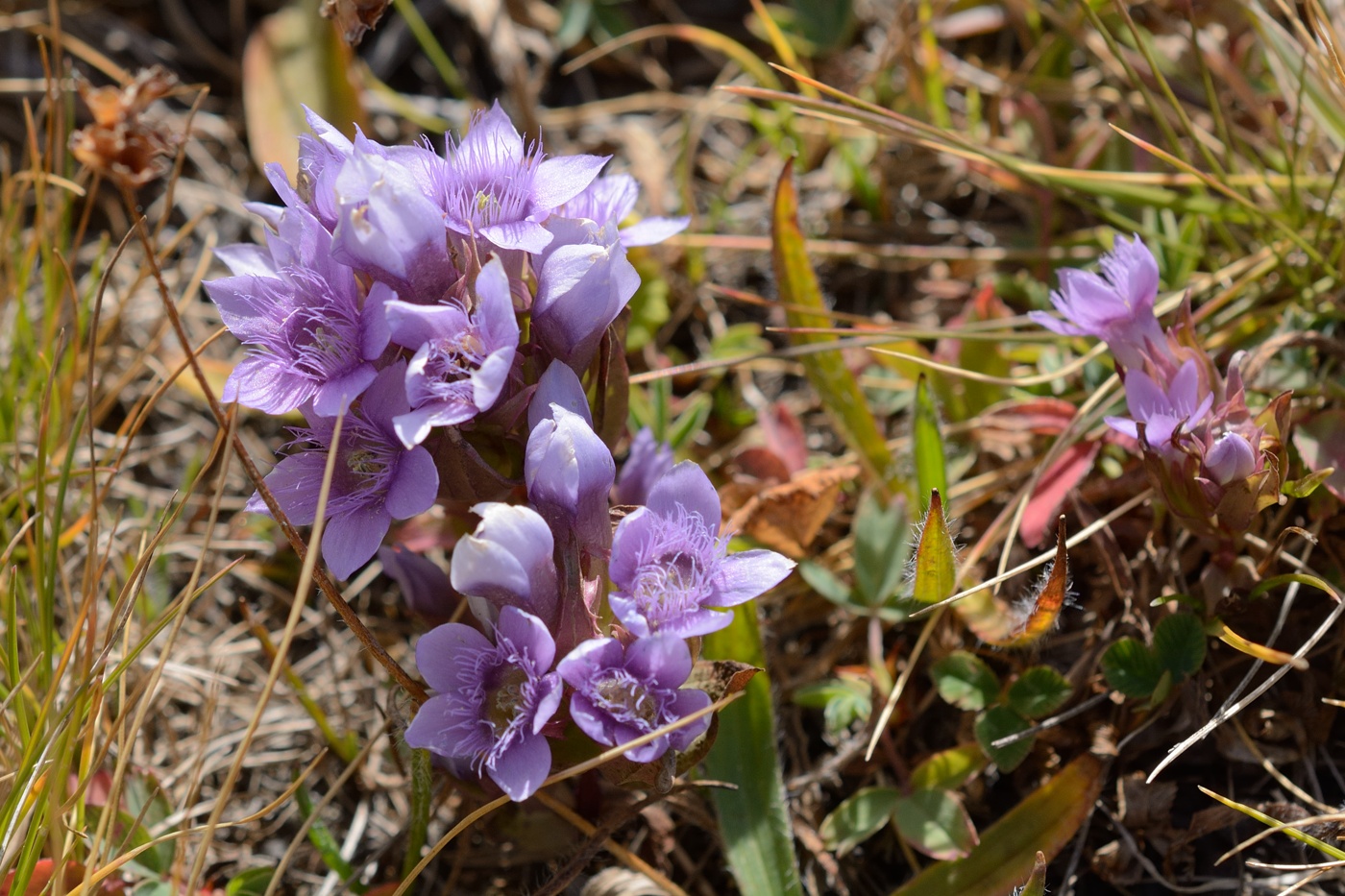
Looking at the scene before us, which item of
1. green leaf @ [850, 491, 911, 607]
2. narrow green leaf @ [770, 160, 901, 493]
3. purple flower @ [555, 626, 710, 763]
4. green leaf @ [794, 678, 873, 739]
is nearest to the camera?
purple flower @ [555, 626, 710, 763]

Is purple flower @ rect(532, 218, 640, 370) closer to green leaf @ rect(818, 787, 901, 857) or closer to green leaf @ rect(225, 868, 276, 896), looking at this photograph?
green leaf @ rect(818, 787, 901, 857)

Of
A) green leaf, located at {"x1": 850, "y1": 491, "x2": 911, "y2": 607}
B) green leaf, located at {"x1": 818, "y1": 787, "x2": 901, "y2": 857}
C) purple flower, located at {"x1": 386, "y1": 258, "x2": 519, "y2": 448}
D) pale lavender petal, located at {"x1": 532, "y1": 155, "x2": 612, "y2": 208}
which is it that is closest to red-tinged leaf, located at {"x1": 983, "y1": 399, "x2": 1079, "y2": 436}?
green leaf, located at {"x1": 850, "y1": 491, "x2": 911, "y2": 607}

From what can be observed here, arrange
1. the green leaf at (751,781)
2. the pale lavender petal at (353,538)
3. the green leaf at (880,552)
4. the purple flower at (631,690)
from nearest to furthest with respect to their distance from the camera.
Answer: the purple flower at (631,690)
the pale lavender petal at (353,538)
the green leaf at (751,781)
the green leaf at (880,552)

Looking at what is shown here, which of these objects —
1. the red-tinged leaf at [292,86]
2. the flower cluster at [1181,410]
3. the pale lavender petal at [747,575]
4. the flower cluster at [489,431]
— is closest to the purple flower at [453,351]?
the flower cluster at [489,431]

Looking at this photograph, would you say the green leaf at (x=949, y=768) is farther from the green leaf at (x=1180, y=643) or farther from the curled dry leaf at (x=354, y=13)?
the curled dry leaf at (x=354, y=13)

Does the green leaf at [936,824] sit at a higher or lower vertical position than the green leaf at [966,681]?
lower

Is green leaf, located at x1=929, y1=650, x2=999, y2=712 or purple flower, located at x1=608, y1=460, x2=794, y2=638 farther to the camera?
green leaf, located at x1=929, y1=650, x2=999, y2=712
